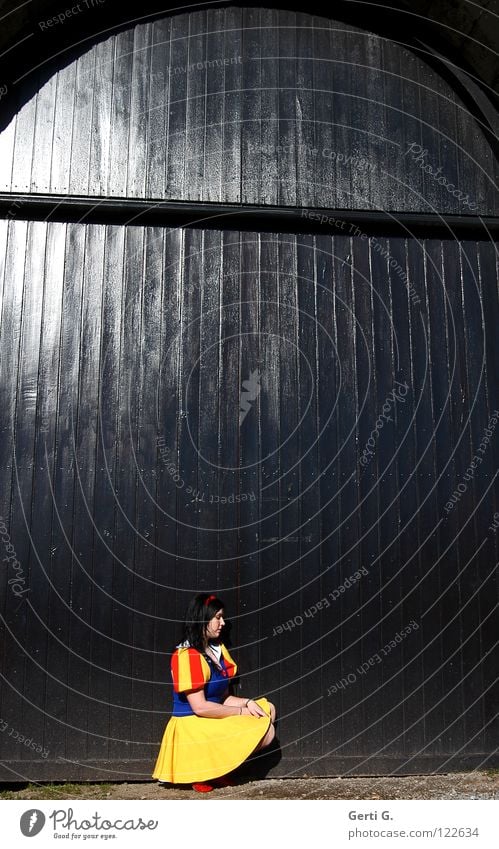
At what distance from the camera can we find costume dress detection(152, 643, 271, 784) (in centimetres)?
378

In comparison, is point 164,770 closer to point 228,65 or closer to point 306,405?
point 306,405

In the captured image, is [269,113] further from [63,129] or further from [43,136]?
[43,136]

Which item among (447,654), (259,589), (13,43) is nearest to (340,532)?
(259,589)

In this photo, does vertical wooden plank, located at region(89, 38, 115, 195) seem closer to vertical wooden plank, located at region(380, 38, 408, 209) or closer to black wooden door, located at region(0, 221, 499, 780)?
black wooden door, located at region(0, 221, 499, 780)

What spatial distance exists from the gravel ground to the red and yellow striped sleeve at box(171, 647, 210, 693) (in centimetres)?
49

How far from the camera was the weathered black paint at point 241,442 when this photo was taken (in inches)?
164

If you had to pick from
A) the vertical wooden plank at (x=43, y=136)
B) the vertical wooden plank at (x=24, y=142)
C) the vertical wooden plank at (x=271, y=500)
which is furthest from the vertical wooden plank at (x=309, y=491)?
the vertical wooden plank at (x=24, y=142)

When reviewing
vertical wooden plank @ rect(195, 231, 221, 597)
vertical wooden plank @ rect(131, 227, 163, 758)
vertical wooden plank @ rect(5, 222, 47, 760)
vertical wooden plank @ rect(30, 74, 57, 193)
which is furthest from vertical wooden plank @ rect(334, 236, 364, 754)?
vertical wooden plank @ rect(30, 74, 57, 193)

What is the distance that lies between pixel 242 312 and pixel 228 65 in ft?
4.91

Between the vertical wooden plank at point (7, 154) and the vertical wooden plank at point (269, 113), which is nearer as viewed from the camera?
the vertical wooden plank at point (7, 154)

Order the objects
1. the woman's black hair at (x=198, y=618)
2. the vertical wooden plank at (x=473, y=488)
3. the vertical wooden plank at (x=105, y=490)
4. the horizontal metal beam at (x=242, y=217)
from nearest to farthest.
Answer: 1. the woman's black hair at (x=198, y=618)
2. the vertical wooden plank at (x=105, y=490)
3. the vertical wooden plank at (x=473, y=488)
4. the horizontal metal beam at (x=242, y=217)

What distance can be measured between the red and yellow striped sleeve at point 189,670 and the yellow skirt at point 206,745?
16 centimetres

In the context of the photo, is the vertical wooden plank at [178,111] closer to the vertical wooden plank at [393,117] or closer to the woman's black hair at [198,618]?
the vertical wooden plank at [393,117]

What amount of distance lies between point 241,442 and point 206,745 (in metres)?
1.56
